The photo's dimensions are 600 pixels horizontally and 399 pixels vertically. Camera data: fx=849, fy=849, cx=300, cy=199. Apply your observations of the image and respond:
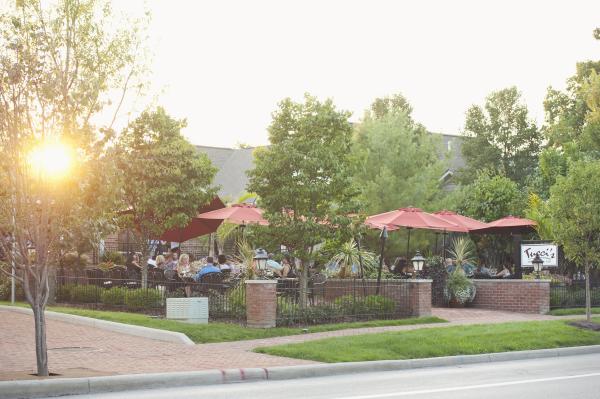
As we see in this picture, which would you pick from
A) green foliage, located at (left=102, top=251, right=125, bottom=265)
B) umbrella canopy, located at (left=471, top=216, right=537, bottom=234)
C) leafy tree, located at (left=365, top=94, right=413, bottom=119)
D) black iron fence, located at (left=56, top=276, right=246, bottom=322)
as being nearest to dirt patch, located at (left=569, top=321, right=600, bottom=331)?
black iron fence, located at (left=56, top=276, right=246, bottom=322)

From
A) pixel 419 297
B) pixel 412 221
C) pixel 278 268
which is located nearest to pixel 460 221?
pixel 412 221

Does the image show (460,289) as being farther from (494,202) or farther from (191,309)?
(494,202)

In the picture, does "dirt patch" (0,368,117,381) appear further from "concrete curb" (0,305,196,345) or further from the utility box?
the utility box

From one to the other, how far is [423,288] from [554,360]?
5.25m

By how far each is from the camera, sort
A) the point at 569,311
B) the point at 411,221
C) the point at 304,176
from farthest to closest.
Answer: the point at 411,221 → the point at 569,311 → the point at 304,176

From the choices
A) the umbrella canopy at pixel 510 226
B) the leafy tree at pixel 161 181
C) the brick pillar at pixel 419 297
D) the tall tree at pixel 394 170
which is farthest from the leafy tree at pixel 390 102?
the brick pillar at pixel 419 297

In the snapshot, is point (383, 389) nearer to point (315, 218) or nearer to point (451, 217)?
point (315, 218)

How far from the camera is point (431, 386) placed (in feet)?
40.4

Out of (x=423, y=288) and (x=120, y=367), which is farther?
(x=423, y=288)

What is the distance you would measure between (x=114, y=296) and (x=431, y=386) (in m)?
11.8

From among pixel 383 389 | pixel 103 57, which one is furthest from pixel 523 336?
pixel 103 57

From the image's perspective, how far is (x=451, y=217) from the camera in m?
28.7

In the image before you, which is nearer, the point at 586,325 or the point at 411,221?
the point at 586,325

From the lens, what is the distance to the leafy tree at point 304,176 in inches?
782
